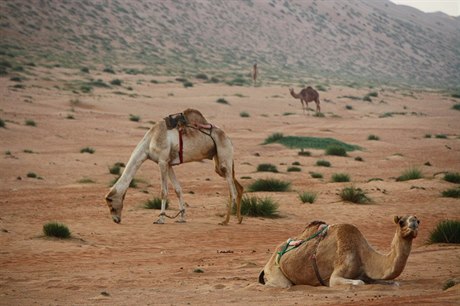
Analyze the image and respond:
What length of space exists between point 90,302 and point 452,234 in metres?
6.07

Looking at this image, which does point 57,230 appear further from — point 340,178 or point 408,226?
point 340,178

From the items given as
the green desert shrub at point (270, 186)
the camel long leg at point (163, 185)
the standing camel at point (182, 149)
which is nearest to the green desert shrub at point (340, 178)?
the green desert shrub at point (270, 186)

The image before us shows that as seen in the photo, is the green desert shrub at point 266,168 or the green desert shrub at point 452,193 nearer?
the green desert shrub at point 452,193

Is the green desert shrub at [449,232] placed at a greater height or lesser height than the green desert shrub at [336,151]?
greater

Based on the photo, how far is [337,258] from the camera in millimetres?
8375

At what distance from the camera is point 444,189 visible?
19359 mm

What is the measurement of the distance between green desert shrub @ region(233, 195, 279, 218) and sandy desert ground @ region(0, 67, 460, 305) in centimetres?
36

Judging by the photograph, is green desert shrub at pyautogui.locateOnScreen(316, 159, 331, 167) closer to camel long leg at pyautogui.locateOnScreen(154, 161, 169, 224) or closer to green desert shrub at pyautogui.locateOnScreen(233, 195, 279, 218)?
green desert shrub at pyautogui.locateOnScreen(233, 195, 279, 218)

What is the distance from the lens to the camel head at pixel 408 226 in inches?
309

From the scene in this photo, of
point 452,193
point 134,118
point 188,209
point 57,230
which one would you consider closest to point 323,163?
point 452,193

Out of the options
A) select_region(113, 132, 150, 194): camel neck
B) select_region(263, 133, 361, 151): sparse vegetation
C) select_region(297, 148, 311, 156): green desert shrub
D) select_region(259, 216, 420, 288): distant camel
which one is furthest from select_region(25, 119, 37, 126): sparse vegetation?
select_region(259, 216, 420, 288): distant camel

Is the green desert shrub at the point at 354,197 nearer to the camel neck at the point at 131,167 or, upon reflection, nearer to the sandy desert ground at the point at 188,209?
the sandy desert ground at the point at 188,209

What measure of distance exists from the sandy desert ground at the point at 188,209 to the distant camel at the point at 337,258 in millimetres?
150

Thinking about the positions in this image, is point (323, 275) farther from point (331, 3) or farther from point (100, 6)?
point (331, 3)
